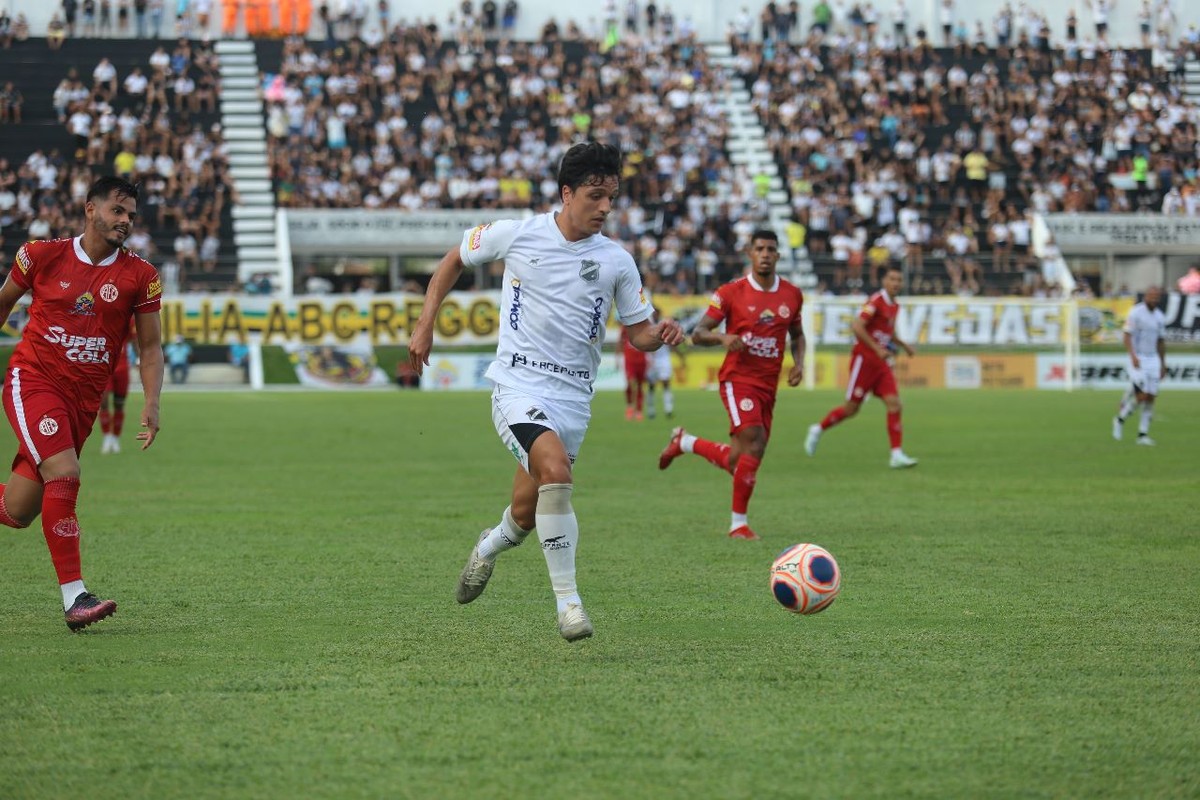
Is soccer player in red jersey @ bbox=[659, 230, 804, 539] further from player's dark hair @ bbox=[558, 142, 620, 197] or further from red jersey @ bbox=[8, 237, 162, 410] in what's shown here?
red jersey @ bbox=[8, 237, 162, 410]

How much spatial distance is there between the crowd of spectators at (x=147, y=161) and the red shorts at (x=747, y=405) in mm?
26973

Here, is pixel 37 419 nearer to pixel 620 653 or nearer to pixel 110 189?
pixel 110 189

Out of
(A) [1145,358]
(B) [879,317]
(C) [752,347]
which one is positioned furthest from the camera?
(A) [1145,358]

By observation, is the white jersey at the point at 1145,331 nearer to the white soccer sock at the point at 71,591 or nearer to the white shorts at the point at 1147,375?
the white shorts at the point at 1147,375

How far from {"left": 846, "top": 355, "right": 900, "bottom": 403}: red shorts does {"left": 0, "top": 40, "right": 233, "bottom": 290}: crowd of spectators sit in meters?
22.8

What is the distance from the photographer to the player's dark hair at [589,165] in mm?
6965

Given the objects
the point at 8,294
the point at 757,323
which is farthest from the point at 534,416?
the point at 757,323

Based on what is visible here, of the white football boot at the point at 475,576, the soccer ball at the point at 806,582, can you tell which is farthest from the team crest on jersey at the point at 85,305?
the soccer ball at the point at 806,582

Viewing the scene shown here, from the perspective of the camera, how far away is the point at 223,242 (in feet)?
136

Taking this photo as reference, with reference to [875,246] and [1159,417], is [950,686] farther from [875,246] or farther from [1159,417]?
[875,246]

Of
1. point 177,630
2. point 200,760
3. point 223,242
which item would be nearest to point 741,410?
point 177,630

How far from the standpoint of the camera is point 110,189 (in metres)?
7.27

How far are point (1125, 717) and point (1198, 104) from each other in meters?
49.7

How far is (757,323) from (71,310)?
5832 mm
